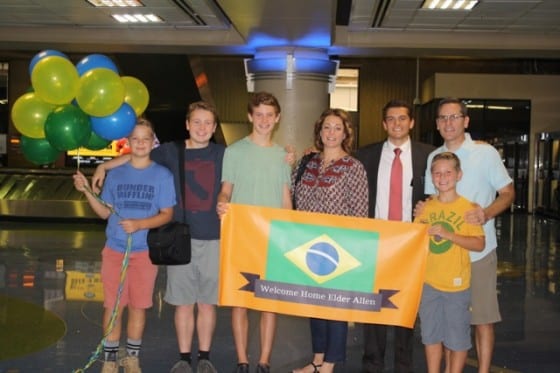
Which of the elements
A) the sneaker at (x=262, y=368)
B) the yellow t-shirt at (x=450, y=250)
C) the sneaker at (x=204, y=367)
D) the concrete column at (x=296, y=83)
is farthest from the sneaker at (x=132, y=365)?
the concrete column at (x=296, y=83)

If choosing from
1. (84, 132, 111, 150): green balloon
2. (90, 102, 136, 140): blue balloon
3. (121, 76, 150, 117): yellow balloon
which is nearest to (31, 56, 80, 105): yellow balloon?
(90, 102, 136, 140): blue balloon

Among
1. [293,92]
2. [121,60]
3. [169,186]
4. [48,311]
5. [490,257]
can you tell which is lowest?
[48,311]

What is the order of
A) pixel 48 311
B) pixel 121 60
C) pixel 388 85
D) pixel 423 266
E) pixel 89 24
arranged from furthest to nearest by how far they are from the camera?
pixel 388 85 → pixel 121 60 → pixel 89 24 → pixel 48 311 → pixel 423 266

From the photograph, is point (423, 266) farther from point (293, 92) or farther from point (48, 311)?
point (293, 92)

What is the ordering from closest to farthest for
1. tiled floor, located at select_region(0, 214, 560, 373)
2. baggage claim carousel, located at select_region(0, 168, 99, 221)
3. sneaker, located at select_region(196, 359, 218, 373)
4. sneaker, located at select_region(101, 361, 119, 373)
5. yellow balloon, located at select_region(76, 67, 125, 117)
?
yellow balloon, located at select_region(76, 67, 125, 117) < sneaker, located at select_region(101, 361, 119, 373) < sneaker, located at select_region(196, 359, 218, 373) < tiled floor, located at select_region(0, 214, 560, 373) < baggage claim carousel, located at select_region(0, 168, 99, 221)

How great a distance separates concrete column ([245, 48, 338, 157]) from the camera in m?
13.5

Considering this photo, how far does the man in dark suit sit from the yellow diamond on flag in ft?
1.63

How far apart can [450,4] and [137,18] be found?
576 centimetres

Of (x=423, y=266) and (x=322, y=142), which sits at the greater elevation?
(x=322, y=142)

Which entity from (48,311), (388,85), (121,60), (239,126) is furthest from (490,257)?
(388,85)

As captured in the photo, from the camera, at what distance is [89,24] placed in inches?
523

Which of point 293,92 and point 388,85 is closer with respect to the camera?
point 293,92

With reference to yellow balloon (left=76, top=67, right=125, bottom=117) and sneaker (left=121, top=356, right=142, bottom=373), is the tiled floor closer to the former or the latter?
sneaker (left=121, top=356, right=142, bottom=373)

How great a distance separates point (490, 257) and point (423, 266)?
1.52 feet
